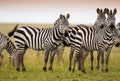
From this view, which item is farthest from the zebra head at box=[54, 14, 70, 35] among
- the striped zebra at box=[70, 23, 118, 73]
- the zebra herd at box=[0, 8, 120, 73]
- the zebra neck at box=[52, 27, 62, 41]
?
the striped zebra at box=[70, 23, 118, 73]

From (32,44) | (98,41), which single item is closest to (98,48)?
(98,41)

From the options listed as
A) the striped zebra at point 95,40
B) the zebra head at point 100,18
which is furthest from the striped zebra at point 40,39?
the zebra head at point 100,18

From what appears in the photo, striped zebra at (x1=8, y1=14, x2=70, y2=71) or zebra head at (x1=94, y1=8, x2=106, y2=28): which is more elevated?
zebra head at (x1=94, y1=8, x2=106, y2=28)

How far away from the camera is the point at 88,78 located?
12141 mm

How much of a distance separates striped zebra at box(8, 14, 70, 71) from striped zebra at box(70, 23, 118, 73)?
34.7 inches

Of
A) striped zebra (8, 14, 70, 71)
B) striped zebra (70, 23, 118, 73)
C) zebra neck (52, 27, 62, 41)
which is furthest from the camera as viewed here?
zebra neck (52, 27, 62, 41)

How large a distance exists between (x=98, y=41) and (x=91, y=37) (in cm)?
43

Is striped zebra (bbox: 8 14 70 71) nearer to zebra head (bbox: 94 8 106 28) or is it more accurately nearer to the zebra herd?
the zebra herd

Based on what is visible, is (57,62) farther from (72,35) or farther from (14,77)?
(14,77)

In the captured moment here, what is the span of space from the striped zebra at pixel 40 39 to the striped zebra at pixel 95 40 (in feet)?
2.89

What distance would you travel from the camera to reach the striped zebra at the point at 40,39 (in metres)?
13.7

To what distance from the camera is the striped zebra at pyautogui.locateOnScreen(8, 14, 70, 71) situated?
44.9ft

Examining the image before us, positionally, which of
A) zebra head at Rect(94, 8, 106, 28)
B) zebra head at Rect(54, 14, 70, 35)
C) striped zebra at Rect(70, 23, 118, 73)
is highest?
zebra head at Rect(94, 8, 106, 28)

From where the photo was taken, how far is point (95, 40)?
13.7 meters
